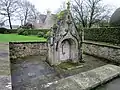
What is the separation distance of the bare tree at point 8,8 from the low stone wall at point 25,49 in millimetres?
26492

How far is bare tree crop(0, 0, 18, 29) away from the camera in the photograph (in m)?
35.2

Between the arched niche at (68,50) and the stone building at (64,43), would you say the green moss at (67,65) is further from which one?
the arched niche at (68,50)

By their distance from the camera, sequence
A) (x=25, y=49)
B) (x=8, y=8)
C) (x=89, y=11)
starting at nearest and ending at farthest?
(x=25, y=49)
(x=89, y=11)
(x=8, y=8)

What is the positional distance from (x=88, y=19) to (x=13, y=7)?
22.0m

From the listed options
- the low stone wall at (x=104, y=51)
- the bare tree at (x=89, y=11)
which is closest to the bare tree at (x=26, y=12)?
the bare tree at (x=89, y=11)

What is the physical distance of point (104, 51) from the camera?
1261cm

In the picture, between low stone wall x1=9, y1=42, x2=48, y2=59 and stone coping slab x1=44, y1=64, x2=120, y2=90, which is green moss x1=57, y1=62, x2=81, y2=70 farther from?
low stone wall x1=9, y1=42, x2=48, y2=59

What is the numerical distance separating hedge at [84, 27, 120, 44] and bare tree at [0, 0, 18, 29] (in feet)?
85.1

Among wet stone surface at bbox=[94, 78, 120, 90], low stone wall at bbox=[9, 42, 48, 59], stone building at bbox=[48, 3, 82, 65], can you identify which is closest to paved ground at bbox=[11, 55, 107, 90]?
stone building at bbox=[48, 3, 82, 65]

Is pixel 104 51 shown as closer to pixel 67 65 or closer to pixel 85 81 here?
pixel 67 65

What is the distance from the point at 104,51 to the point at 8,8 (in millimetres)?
31673

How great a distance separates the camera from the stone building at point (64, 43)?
9938 mm

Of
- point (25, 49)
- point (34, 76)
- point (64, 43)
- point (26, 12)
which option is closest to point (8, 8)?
point (26, 12)

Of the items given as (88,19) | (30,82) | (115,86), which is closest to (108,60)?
(115,86)
